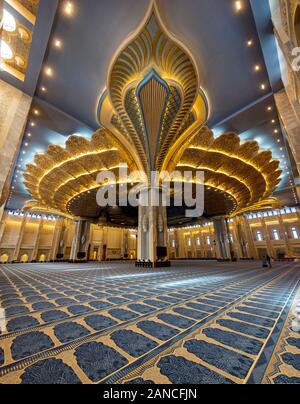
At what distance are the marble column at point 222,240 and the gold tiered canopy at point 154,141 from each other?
432cm

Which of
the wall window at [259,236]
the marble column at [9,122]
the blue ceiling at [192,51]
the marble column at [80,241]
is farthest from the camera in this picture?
the wall window at [259,236]

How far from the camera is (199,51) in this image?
20.4 feet

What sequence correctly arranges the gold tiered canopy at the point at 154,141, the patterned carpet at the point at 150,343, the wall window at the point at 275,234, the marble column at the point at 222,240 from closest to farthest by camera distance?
the patterned carpet at the point at 150,343, the gold tiered canopy at the point at 154,141, the marble column at the point at 222,240, the wall window at the point at 275,234

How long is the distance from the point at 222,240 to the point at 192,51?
16917 mm

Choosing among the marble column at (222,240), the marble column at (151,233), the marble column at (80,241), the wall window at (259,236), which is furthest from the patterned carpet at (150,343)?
the wall window at (259,236)

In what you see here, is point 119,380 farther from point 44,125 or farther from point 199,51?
point 44,125

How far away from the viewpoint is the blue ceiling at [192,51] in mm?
5176

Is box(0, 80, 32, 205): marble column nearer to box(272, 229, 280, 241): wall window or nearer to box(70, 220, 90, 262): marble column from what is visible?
box(70, 220, 90, 262): marble column

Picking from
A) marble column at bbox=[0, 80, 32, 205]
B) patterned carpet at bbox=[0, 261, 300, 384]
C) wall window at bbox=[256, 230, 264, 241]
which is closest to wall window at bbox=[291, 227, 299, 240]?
wall window at bbox=[256, 230, 264, 241]

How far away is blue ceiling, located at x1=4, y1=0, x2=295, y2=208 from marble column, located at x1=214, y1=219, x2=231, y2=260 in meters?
11.7

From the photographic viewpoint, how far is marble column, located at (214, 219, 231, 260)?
17.7m

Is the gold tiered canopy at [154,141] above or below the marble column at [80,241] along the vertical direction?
above

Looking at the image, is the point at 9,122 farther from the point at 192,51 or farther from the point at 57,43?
the point at 192,51

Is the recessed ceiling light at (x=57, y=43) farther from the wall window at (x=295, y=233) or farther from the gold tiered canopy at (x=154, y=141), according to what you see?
the wall window at (x=295, y=233)
